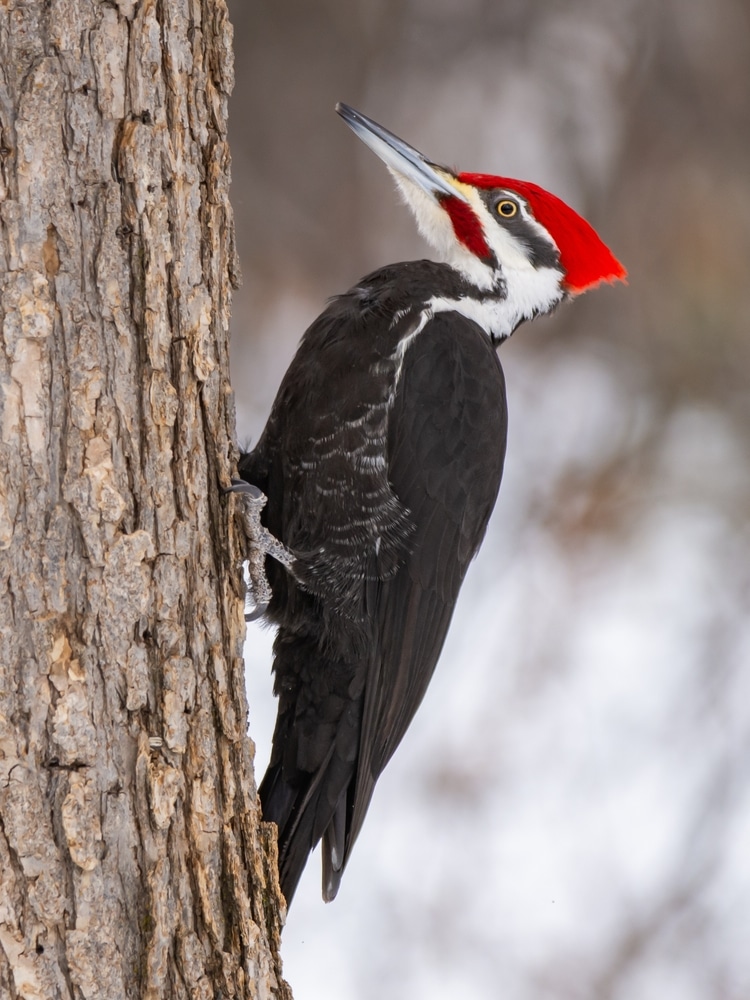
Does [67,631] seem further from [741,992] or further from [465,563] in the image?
[741,992]

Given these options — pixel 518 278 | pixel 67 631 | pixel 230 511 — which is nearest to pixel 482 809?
pixel 518 278

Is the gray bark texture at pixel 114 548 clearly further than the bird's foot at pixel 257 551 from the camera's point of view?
No

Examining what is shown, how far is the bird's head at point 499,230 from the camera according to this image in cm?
297

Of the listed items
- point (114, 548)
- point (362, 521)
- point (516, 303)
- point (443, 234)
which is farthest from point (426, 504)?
point (114, 548)

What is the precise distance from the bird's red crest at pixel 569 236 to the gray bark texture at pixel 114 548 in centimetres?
135

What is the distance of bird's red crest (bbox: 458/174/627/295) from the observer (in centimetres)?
298

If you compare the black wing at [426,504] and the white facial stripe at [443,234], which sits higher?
the white facial stripe at [443,234]

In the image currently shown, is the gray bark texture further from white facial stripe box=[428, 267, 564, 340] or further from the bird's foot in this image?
white facial stripe box=[428, 267, 564, 340]

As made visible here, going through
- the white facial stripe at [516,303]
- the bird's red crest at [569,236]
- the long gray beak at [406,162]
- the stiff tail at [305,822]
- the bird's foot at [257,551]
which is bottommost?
the stiff tail at [305,822]

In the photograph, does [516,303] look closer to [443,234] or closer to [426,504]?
[443,234]

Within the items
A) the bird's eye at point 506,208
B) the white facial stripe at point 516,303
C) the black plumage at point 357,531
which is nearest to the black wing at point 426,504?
the black plumage at point 357,531

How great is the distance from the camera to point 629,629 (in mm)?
4445

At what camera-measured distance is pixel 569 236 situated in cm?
301

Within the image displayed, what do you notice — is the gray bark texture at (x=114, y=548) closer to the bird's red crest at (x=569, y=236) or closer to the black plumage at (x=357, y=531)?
the black plumage at (x=357, y=531)
